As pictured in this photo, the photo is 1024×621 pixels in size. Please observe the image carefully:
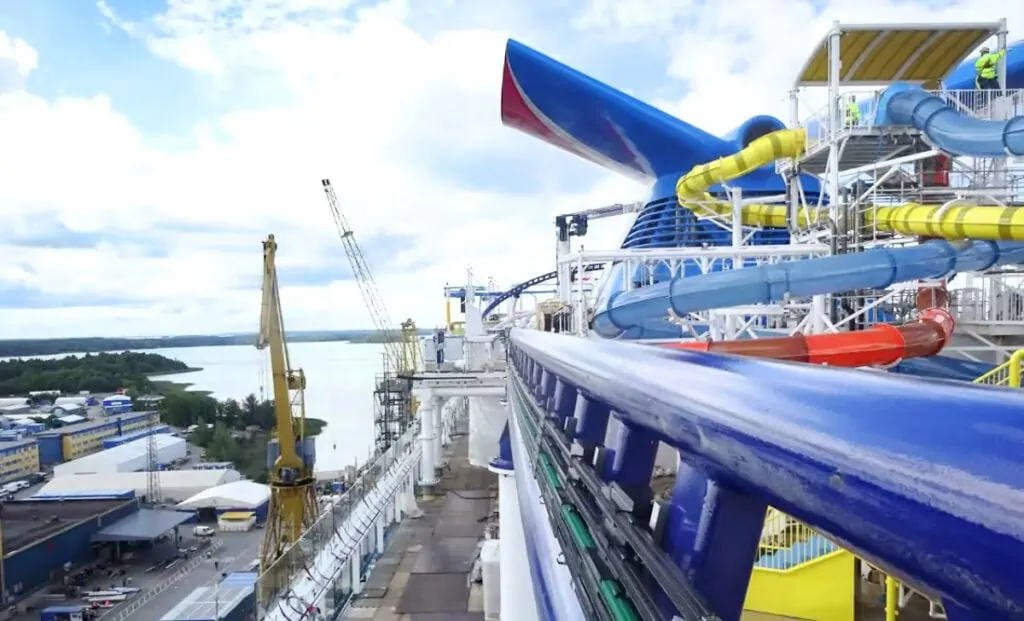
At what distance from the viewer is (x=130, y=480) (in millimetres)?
26109

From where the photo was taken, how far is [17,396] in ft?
219

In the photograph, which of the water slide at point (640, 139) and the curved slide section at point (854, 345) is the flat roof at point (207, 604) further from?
the water slide at point (640, 139)

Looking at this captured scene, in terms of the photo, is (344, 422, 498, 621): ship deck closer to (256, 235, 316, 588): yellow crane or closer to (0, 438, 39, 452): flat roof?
(256, 235, 316, 588): yellow crane

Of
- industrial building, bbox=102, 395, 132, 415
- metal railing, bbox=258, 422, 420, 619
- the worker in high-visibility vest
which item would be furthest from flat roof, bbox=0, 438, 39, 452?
the worker in high-visibility vest

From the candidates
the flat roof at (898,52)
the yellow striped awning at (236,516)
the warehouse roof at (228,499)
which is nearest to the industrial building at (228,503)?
the warehouse roof at (228,499)

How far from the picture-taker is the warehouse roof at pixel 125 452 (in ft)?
→ 96.0

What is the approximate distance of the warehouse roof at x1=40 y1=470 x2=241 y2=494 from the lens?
25.2m

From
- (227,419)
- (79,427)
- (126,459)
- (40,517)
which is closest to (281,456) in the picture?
(40,517)

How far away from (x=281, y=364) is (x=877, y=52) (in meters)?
11.9

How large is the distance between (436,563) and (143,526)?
13.6m

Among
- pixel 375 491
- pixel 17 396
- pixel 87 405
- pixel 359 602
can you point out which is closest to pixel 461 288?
pixel 375 491

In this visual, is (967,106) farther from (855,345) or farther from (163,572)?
(163,572)

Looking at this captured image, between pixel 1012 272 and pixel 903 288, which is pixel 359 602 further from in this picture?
pixel 1012 272

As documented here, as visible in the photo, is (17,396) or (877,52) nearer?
(877,52)
